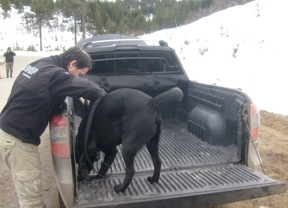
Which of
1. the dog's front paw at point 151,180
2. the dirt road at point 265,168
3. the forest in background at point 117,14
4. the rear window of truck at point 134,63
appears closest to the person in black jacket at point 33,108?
the dog's front paw at point 151,180

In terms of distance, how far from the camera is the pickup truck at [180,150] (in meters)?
2.57

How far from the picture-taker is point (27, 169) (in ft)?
8.94

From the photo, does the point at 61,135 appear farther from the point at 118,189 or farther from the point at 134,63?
the point at 134,63

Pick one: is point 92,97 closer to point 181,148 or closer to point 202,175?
point 202,175

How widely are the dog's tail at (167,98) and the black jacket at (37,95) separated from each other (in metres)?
0.46

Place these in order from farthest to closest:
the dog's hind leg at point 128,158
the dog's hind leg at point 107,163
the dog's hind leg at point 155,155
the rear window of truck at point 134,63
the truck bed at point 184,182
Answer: the rear window of truck at point 134,63 → the dog's hind leg at point 107,163 → the dog's hind leg at point 155,155 → the dog's hind leg at point 128,158 → the truck bed at point 184,182

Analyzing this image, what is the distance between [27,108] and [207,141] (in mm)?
2180

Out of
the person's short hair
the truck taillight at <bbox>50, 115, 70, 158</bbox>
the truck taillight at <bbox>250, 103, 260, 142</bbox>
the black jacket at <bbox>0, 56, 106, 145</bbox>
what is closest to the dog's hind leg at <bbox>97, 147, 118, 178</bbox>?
the truck taillight at <bbox>50, 115, 70, 158</bbox>

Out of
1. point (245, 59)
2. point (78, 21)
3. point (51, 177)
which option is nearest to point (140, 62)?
point (51, 177)

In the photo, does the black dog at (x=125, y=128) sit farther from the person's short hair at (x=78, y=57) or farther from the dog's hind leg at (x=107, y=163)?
the person's short hair at (x=78, y=57)

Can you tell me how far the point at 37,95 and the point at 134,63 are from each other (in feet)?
8.31

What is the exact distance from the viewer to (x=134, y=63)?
4.91 m

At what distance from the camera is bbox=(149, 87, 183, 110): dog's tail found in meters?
2.58

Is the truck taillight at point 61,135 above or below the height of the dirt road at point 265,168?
above
